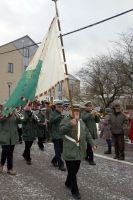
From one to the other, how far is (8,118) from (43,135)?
474cm

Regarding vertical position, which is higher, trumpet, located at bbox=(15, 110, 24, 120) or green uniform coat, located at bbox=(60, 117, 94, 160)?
trumpet, located at bbox=(15, 110, 24, 120)

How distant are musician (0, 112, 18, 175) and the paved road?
0.37m

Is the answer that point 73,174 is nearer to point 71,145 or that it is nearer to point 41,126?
point 71,145

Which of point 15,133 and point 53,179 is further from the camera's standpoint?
point 15,133

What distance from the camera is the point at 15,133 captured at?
9703mm

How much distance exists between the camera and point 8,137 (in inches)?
376

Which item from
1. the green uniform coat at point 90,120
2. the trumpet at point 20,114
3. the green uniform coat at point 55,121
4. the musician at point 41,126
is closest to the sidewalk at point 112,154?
the green uniform coat at point 90,120

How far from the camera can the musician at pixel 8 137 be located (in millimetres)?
9547

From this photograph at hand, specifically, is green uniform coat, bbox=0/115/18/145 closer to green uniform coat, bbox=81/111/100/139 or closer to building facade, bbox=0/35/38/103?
green uniform coat, bbox=81/111/100/139

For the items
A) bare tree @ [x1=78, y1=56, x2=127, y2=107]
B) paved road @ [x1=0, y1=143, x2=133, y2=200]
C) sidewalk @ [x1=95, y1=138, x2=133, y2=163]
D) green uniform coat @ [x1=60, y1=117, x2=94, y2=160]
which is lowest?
paved road @ [x1=0, y1=143, x2=133, y2=200]

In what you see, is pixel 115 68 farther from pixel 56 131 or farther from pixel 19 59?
pixel 19 59

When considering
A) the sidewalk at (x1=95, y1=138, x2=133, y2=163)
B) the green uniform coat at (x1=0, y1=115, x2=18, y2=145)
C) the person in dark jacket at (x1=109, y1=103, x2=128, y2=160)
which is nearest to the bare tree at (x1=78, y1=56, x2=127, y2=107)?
the sidewalk at (x1=95, y1=138, x2=133, y2=163)

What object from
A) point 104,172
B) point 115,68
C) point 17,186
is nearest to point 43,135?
point 104,172

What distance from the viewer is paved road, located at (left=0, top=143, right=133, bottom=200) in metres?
7.70
